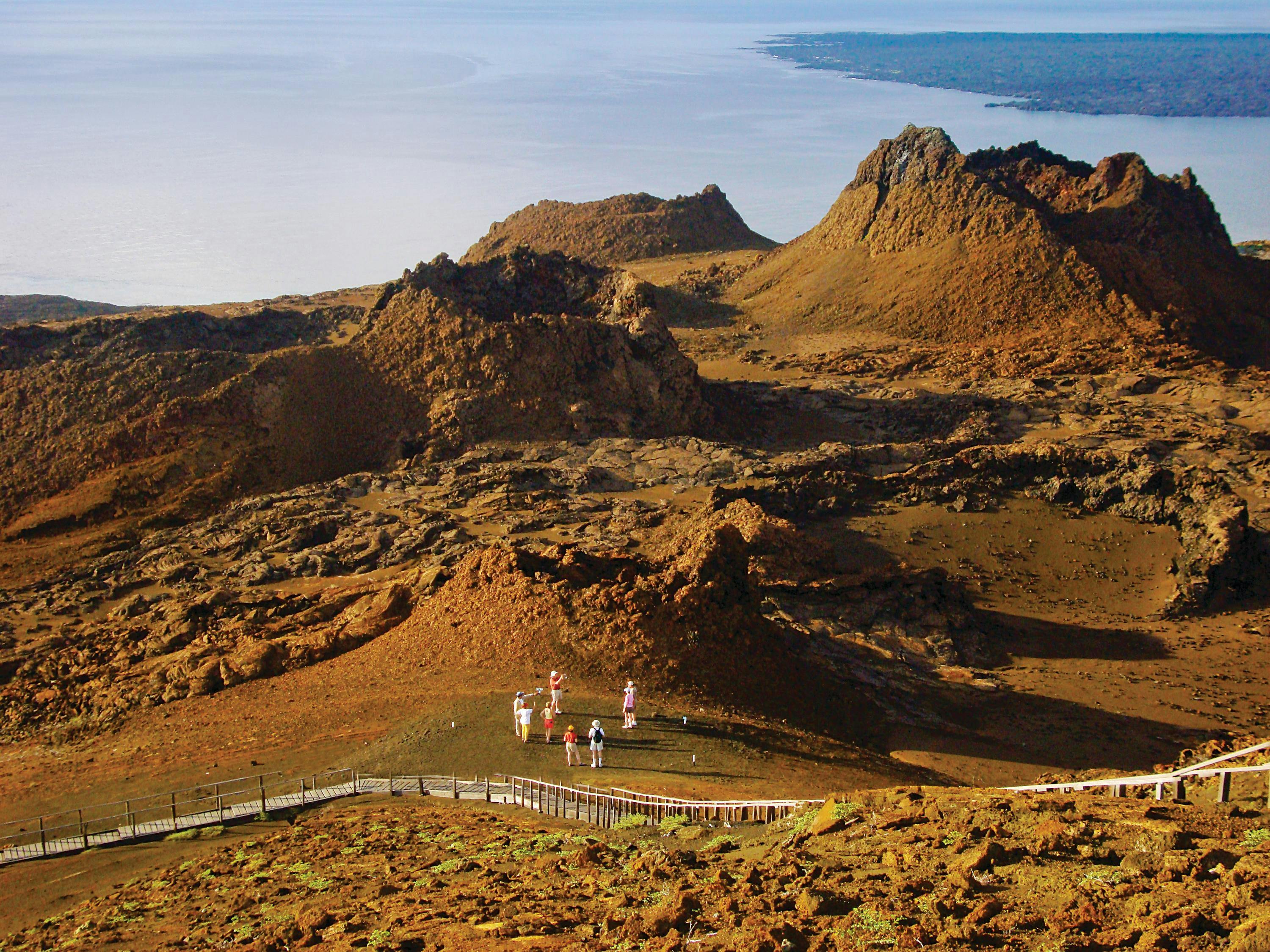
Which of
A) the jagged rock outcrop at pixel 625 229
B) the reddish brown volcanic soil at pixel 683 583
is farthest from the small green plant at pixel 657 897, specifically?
the jagged rock outcrop at pixel 625 229

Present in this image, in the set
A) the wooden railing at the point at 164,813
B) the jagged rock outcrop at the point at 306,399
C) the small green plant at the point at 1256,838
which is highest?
the jagged rock outcrop at the point at 306,399

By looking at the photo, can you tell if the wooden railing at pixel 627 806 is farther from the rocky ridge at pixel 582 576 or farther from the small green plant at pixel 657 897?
the rocky ridge at pixel 582 576

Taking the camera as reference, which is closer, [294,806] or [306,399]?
[294,806]

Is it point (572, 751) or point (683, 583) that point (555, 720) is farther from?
point (683, 583)

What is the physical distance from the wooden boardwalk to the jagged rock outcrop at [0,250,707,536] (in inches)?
671

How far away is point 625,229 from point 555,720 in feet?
197

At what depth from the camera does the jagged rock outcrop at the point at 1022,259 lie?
45.7 meters

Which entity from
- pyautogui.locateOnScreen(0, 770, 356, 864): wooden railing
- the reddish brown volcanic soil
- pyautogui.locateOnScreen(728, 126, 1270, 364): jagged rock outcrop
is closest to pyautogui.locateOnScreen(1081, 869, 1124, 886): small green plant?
the reddish brown volcanic soil

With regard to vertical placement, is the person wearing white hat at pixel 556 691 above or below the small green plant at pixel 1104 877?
below

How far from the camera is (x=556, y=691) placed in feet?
46.6

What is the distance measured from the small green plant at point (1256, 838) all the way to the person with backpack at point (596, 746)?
22.8 ft

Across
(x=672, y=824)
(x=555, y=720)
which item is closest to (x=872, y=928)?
(x=672, y=824)

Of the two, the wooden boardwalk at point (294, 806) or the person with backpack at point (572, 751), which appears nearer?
the wooden boardwalk at point (294, 806)

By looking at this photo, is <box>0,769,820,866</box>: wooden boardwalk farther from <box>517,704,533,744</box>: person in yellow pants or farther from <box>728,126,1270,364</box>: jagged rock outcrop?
<box>728,126,1270,364</box>: jagged rock outcrop
